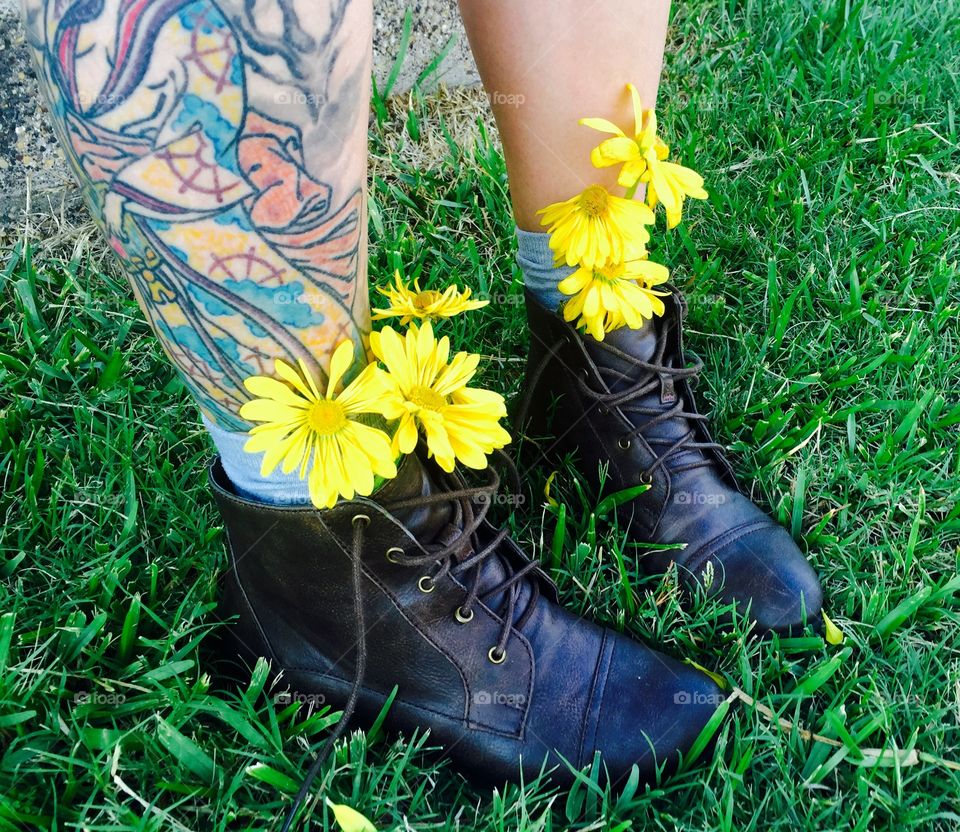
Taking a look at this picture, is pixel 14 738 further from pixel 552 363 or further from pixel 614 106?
pixel 614 106

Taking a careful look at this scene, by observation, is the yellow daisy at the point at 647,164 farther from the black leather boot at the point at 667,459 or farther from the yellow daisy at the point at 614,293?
the black leather boot at the point at 667,459

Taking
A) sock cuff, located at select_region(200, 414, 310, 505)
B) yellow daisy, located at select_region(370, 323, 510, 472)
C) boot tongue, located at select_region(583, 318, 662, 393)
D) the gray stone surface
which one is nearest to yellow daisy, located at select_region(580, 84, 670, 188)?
boot tongue, located at select_region(583, 318, 662, 393)

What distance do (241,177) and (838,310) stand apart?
51.1 inches

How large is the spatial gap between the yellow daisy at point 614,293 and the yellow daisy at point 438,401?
277 mm

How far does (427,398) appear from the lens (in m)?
0.95

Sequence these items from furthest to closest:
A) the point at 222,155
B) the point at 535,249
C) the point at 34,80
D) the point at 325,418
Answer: the point at 34,80, the point at 535,249, the point at 325,418, the point at 222,155

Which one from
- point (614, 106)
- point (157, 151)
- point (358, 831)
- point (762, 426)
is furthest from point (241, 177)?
point (762, 426)

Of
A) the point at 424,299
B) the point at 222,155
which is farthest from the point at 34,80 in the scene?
the point at 222,155

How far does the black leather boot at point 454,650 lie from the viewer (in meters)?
1.06

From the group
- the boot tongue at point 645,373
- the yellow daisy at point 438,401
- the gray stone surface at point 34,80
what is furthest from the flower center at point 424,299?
the gray stone surface at point 34,80

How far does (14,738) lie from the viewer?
106cm

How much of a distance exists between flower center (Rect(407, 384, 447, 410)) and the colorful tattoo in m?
0.11

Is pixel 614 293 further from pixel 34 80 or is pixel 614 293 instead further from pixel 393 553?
pixel 34 80

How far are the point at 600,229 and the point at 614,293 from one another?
0.30 feet
